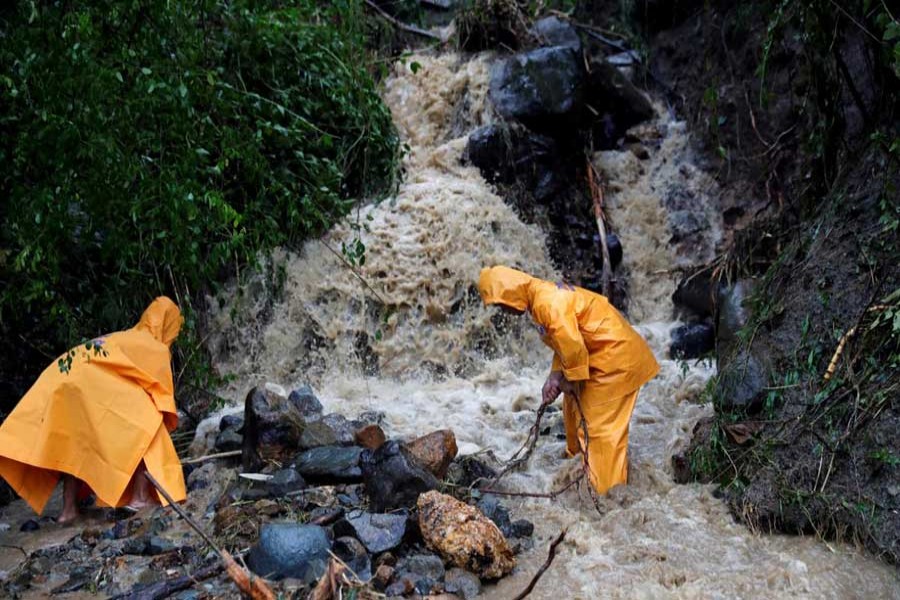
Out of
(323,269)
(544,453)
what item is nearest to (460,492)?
(544,453)

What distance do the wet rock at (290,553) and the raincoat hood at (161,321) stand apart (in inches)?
77.1

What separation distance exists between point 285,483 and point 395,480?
2.62 feet

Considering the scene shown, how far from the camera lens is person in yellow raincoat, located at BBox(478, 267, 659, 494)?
4.60 meters

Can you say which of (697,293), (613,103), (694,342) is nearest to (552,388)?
(694,342)

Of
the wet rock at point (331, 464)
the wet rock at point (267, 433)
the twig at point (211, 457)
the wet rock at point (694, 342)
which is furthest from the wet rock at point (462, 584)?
the wet rock at point (694, 342)

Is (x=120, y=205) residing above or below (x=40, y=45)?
below

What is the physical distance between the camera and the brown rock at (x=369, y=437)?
5.12 m

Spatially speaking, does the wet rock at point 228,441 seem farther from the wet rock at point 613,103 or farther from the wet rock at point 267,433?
the wet rock at point 613,103

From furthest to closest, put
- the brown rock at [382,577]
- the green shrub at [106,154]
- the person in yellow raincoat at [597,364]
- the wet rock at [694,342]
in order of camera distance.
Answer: the wet rock at [694,342]
the person in yellow raincoat at [597,364]
the brown rock at [382,577]
the green shrub at [106,154]

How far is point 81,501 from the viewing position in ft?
16.5

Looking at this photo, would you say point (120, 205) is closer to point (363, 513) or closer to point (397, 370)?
point (363, 513)

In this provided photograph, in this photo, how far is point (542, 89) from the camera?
9.14 metres

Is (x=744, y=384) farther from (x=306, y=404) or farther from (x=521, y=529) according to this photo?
(x=306, y=404)

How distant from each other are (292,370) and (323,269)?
1.11 metres
